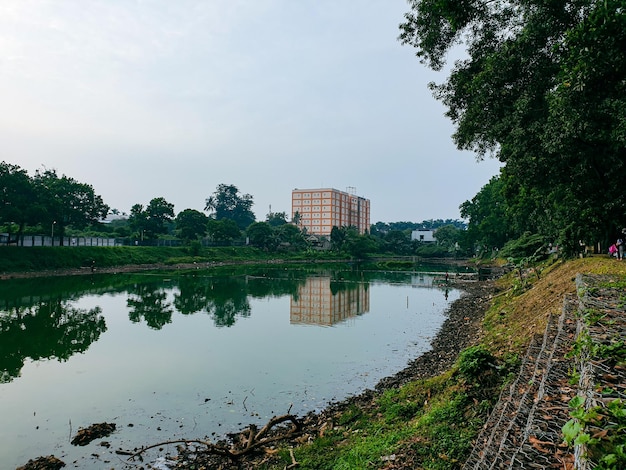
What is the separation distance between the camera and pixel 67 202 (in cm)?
5569

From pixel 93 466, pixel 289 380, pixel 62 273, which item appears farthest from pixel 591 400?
pixel 62 273

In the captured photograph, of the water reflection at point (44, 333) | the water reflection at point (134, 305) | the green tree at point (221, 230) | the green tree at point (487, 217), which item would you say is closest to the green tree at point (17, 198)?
the water reflection at point (134, 305)

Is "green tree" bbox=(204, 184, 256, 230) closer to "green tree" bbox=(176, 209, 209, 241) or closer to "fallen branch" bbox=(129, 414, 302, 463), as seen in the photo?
"green tree" bbox=(176, 209, 209, 241)

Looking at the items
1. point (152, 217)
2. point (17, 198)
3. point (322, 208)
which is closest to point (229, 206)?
point (322, 208)

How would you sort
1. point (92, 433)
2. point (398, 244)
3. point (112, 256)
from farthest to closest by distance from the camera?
point (398, 244)
point (112, 256)
point (92, 433)

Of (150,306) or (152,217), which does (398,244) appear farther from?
(150,306)

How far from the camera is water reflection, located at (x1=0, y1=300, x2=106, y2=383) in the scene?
1677cm

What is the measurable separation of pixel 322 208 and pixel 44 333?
116 meters

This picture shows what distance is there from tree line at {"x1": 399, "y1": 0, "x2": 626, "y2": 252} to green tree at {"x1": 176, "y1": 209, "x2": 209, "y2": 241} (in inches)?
2756

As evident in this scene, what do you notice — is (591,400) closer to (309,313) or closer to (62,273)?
(309,313)

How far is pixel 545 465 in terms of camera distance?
4387 mm

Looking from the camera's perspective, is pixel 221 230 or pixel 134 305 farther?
pixel 221 230

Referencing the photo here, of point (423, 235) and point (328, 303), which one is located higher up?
point (423, 235)

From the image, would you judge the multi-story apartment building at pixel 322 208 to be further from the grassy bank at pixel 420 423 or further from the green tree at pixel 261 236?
the grassy bank at pixel 420 423
